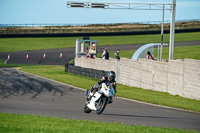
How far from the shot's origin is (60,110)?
52.6 feet

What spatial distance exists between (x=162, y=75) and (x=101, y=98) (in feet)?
33.3

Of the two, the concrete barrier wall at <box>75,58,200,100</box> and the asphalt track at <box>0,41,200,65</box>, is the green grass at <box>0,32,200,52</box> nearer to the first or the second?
the asphalt track at <box>0,41,200,65</box>

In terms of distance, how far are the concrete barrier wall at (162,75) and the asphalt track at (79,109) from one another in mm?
3476

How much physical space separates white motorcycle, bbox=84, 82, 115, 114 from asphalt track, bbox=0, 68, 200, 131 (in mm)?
272

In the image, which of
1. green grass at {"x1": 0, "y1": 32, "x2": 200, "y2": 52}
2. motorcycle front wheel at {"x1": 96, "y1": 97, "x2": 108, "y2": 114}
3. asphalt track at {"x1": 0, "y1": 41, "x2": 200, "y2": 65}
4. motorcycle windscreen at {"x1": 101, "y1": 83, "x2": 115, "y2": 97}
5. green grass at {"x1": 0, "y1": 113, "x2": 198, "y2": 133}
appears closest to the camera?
green grass at {"x1": 0, "y1": 113, "x2": 198, "y2": 133}

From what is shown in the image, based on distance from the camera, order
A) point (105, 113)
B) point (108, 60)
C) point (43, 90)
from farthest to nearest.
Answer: point (108, 60), point (43, 90), point (105, 113)

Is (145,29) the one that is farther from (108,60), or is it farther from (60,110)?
(60,110)

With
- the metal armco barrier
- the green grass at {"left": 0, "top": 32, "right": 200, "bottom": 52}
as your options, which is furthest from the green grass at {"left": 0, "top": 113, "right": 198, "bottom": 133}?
the green grass at {"left": 0, "top": 32, "right": 200, "bottom": 52}

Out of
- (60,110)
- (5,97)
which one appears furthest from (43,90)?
(60,110)

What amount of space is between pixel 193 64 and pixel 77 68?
1550 cm

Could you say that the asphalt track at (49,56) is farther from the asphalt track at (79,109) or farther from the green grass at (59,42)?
the asphalt track at (79,109)

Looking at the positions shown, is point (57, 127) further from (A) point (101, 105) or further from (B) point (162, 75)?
(B) point (162, 75)

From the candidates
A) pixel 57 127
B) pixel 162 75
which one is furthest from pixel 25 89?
pixel 57 127

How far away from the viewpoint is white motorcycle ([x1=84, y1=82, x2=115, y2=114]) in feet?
47.5
